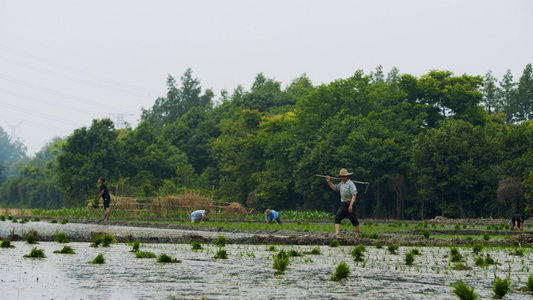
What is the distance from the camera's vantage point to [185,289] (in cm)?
618

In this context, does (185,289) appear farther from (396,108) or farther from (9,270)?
(396,108)

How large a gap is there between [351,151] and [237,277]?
145ft

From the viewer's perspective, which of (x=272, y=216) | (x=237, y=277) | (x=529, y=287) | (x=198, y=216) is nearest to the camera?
(x=529, y=287)

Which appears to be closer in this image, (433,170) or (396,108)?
(433,170)

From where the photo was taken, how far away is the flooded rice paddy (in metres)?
5.94

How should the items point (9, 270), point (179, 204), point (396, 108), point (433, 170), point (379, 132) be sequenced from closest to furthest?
1. point (9, 270)
2. point (179, 204)
3. point (433, 170)
4. point (379, 132)
5. point (396, 108)

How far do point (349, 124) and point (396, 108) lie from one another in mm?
5313

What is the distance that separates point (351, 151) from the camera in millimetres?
50781

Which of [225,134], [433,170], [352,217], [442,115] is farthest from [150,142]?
[352,217]

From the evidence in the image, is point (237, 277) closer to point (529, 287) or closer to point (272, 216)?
point (529, 287)

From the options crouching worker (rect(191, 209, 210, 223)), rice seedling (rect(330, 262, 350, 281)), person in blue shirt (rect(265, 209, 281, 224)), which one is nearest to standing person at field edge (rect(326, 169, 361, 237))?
A: rice seedling (rect(330, 262, 350, 281))

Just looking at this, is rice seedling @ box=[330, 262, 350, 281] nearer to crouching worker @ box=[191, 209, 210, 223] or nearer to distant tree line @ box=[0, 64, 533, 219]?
crouching worker @ box=[191, 209, 210, 223]

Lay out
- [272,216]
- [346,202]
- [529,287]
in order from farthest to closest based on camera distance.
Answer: [272,216] → [346,202] → [529,287]

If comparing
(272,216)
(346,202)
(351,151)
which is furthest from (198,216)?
(351,151)
